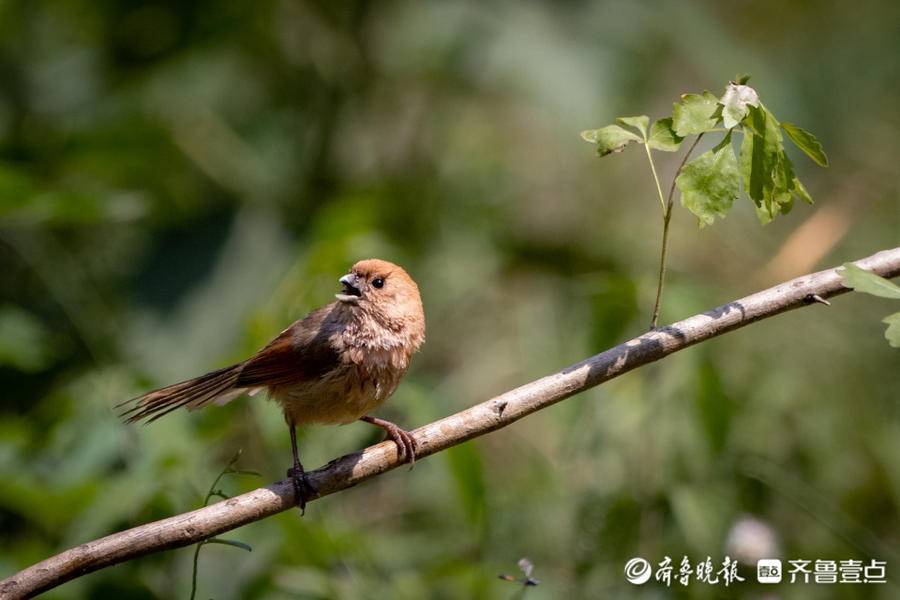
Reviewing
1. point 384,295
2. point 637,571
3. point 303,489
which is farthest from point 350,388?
point 637,571

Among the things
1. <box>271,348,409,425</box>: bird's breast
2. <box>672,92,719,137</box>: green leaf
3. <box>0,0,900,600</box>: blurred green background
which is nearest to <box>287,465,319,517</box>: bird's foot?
<box>271,348,409,425</box>: bird's breast

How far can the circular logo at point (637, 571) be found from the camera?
3.96m

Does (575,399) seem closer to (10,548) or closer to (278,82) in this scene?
(10,548)

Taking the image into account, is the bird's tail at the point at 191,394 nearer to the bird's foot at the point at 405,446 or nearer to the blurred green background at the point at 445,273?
the blurred green background at the point at 445,273

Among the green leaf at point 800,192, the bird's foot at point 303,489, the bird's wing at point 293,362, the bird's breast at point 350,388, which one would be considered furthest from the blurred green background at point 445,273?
the green leaf at point 800,192

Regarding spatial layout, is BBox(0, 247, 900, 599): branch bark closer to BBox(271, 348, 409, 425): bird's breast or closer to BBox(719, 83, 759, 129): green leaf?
BBox(719, 83, 759, 129): green leaf

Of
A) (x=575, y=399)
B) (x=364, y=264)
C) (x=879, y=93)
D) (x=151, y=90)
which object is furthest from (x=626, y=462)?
(x=879, y=93)

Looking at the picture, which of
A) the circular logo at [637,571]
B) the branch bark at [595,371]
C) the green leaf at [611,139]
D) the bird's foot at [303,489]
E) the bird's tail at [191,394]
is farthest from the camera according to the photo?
the circular logo at [637,571]

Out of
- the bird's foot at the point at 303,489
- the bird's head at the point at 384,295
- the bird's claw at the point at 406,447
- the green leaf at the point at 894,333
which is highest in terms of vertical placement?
the bird's head at the point at 384,295

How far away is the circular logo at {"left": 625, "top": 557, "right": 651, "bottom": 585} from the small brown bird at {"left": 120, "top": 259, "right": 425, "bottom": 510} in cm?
118

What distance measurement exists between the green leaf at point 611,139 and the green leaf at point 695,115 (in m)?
0.12

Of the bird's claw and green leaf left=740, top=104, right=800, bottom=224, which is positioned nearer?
green leaf left=740, top=104, right=800, bottom=224

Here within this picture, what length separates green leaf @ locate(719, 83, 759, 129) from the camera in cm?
234

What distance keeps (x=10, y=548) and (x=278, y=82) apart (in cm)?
320
